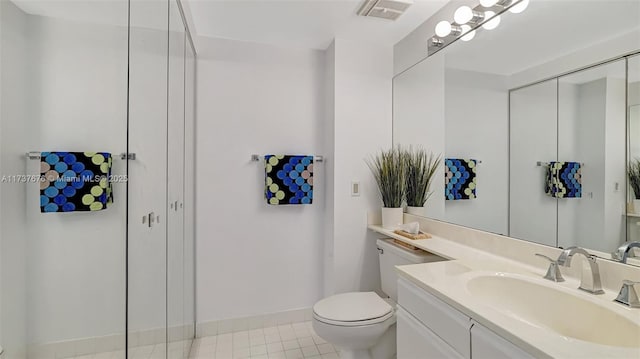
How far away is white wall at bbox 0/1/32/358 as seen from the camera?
0.55 meters

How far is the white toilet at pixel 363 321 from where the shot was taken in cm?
162

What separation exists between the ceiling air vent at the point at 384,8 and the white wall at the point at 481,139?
48cm

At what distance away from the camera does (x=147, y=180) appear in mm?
1232

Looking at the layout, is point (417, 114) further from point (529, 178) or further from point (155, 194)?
point (155, 194)

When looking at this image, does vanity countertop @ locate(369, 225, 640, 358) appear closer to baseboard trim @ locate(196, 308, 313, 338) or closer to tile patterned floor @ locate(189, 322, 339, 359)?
tile patterned floor @ locate(189, 322, 339, 359)

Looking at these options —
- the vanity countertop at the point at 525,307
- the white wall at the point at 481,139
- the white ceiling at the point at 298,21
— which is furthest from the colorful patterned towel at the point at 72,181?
the white wall at the point at 481,139

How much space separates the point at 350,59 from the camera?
232 cm

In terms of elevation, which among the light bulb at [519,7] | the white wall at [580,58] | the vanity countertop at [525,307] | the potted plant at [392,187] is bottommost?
the vanity countertop at [525,307]

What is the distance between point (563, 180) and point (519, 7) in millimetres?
842

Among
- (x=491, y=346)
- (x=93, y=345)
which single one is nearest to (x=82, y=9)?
(x=93, y=345)

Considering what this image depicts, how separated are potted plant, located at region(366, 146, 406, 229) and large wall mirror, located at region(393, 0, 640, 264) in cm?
30

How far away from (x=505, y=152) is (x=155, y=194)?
1703 mm

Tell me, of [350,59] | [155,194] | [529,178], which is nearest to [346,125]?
[350,59]

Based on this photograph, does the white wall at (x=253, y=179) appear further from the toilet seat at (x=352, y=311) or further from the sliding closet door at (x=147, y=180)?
the sliding closet door at (x=147, y=180)
